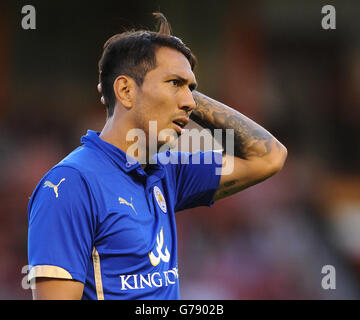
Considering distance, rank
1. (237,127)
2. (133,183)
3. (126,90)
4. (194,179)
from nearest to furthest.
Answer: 1. (133,183)
2. (126,90)
3. (194,179)
4. (237,127)

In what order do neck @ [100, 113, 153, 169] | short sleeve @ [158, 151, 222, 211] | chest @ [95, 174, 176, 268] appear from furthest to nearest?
short sleeve @ [158, 151, 222, 211] → neck @ [100, 113, 153, 169] → chest @ [95, 174, 176, 268]

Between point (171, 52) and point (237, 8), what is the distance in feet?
17.1

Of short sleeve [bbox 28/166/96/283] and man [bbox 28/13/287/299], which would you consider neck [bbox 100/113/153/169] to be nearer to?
man [bbox 28/13/287/299]

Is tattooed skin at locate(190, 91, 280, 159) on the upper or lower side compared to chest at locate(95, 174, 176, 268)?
upper

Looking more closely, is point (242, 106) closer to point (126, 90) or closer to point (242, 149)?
point (242, 149)

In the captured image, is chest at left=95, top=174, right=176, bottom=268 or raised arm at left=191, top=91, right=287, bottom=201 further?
raised arm at left=191, top=91, right=287, bottom=201

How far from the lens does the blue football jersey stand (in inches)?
72.4

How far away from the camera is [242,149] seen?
2607 millimetres

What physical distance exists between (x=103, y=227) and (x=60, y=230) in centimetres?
16

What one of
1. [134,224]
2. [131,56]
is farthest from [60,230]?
[131,56]

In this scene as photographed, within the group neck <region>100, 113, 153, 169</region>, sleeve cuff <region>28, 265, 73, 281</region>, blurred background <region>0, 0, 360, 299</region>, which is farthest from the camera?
blurred background <region>0, 0, 360, 299</region>

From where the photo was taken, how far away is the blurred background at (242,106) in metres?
6.02

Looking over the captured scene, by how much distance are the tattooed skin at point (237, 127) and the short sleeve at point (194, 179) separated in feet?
0.42

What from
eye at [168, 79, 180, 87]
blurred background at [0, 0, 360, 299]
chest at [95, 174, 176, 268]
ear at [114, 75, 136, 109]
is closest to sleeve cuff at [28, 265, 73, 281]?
chest at [95, 174, 176, 268]
